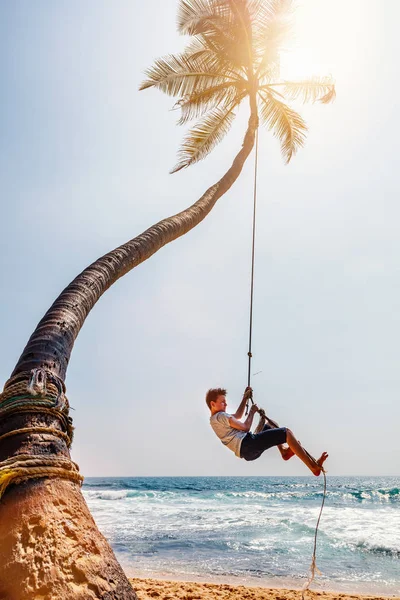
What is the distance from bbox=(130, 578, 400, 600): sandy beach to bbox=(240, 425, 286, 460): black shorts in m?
2.87

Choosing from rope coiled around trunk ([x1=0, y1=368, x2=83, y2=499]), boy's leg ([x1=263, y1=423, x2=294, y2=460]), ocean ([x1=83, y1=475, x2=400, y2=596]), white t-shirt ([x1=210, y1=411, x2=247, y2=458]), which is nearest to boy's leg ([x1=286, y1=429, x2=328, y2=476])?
boy's leg ([x1=263, y1=423, x2=294, y2=460])

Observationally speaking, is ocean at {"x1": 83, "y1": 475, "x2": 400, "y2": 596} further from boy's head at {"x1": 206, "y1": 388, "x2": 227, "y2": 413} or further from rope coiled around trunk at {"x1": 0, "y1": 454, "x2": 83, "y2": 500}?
rope coiled around trunk at {"x1": 0, "y1": 454, "x2": 83, "y2": 500}

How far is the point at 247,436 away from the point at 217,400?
0.66 metres

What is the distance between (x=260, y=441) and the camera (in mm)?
5996

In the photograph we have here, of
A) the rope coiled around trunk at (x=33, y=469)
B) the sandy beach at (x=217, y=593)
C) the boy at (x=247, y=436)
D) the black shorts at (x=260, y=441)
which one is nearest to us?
the rope coiled around trunk at (x=33, y=469)

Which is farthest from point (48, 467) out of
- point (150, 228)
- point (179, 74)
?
point (179, 74)

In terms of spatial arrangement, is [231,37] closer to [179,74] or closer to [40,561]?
[179,74]

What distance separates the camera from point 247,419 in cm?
614

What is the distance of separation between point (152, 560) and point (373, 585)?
4801 mm

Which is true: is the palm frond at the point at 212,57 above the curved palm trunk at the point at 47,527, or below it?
above

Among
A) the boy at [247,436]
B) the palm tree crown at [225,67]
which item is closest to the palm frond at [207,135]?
the palm tree crown at [225,67]

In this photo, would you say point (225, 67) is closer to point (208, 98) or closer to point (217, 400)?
point (208, 98)

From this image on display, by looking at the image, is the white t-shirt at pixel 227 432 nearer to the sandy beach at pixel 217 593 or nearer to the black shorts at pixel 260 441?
the black shorts at pixel 260 441

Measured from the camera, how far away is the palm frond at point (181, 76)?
→ 367 inches
